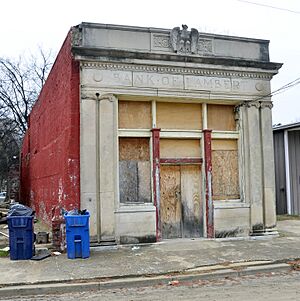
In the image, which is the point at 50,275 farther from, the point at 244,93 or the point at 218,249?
the point at 244,93

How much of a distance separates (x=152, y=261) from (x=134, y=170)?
3.04 meters

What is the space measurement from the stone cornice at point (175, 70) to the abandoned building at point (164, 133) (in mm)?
27

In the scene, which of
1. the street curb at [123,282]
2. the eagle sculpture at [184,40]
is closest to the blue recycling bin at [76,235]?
the street curb at [123,282]

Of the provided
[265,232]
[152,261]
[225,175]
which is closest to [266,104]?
[225,175]

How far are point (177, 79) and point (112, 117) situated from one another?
2.15 metres

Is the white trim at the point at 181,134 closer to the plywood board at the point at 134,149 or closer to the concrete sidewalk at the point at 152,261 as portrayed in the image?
the plywood board at the point at 134,149

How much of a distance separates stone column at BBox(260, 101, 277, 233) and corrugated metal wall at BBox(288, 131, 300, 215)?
269 inches

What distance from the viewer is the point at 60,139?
12680mm

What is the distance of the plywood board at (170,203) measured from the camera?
11.6 metres

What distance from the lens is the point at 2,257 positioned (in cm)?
977

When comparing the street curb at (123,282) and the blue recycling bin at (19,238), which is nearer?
the street curb at (123,282)

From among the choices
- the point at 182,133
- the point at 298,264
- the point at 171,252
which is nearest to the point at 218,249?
the point at 171,252

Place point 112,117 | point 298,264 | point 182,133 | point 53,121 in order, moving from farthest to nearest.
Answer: point 53,121, point 182,133, point 112,117, point 298,264

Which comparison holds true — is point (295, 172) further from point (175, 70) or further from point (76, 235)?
point (76, 235)
